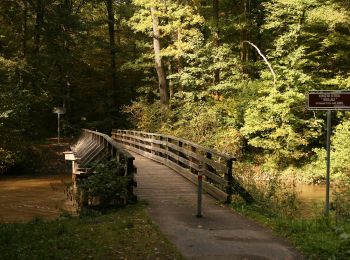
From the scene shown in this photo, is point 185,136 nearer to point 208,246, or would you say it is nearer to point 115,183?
point 115,183

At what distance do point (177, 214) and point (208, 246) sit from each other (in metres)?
2.46

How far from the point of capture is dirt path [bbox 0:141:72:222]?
14.3 metres

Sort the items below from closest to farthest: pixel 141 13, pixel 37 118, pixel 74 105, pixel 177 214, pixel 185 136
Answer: pixel 177 214 → pixel 185 136 → pixel 141 13 → pixel 37 118 → pixel 74 105

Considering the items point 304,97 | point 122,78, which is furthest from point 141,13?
point 304,97

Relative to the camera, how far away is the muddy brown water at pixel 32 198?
46.3ft

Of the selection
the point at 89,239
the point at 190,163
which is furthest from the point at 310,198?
the point at 89,239

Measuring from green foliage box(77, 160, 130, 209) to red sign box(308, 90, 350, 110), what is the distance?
4.51 m

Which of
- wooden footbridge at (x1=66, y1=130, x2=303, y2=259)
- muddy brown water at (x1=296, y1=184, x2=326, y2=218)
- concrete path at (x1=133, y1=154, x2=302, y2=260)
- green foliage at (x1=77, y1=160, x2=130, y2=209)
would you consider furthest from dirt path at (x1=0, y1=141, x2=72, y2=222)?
muddy brown water at (x1=296, y1=184, x2=326, y2=218)

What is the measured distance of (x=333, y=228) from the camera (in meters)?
8.12

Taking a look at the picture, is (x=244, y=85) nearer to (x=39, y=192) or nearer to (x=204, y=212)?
(x=39, y=192)

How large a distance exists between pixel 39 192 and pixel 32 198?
162 cm

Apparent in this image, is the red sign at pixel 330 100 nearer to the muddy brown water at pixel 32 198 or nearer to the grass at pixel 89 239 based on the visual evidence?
the grass at pixel 89 239

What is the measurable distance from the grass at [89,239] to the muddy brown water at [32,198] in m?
1.95

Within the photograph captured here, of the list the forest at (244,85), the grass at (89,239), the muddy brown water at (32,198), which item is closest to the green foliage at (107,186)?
the muddy brown water at (32,198)
